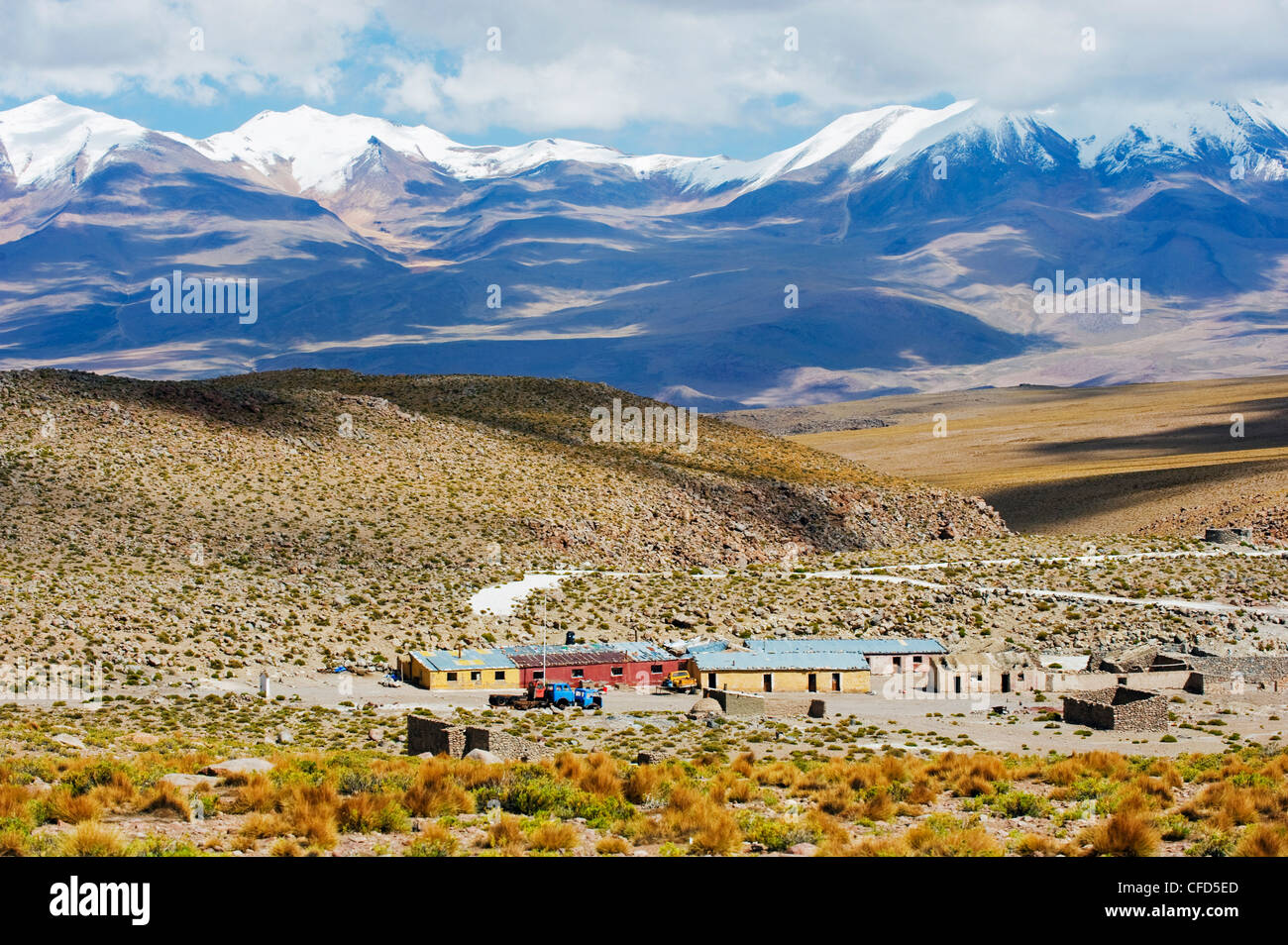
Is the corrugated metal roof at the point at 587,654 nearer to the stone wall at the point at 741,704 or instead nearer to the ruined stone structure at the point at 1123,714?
the stone wall at the point at 741,704

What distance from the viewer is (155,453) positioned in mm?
61469

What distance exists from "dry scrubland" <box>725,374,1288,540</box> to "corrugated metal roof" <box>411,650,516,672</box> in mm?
47335

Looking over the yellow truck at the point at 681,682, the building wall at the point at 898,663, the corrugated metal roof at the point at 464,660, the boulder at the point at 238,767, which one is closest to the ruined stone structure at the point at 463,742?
the boulder at the point at 238,767

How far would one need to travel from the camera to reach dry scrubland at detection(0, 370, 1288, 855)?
691 inches

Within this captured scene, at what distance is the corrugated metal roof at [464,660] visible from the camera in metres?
42.6

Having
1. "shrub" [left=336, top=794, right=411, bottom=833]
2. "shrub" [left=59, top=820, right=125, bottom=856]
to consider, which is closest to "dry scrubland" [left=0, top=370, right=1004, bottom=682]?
"shrub" [left=336, top=794, right=411, bottom=833]

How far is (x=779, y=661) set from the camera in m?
44.9

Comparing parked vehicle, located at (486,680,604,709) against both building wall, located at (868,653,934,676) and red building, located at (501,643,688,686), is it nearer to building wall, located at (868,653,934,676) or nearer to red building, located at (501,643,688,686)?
red building, located at (501,643,688,686)

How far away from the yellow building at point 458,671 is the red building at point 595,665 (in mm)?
485

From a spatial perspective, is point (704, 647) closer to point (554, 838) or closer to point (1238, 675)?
point (1238, 675)

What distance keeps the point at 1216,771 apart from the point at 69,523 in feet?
140

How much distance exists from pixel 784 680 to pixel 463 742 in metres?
18.8
